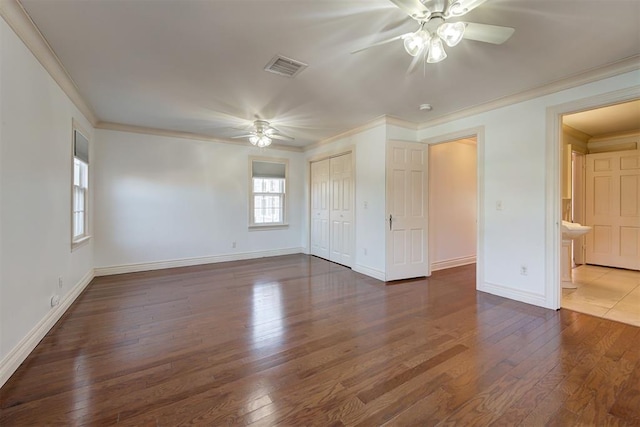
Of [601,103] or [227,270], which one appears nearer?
[601,103]

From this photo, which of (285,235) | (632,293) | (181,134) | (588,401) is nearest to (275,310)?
(588,401)

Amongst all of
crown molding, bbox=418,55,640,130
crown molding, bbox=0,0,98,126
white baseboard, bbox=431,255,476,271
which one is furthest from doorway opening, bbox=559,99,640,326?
crown molding, bbox=0,0,98,126

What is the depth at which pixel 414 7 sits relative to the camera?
1.63 m

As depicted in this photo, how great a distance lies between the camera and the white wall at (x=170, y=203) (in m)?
4.67

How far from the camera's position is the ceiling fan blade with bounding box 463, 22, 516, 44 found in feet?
5.82

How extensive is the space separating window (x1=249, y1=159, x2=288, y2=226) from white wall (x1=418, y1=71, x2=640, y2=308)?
3896 mm

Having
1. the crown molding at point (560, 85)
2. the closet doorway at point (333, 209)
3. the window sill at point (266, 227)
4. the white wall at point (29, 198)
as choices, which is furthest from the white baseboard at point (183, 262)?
the crown molding at point (560, 85)

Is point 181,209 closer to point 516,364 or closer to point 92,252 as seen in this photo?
point 92,252

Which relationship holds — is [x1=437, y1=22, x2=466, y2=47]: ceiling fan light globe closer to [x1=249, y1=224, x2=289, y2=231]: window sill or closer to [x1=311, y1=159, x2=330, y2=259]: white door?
[x1=311, y1=159, x2=330, y2=259]: white door

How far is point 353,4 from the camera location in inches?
74.5

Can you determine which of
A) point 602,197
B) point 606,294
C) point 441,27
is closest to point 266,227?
point 441,27

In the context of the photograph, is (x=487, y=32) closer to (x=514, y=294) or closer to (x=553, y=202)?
(x=553, y=202)

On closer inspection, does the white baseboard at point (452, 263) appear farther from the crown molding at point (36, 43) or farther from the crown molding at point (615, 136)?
the crown molding at point (36, 43)

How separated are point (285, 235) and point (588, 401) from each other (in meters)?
5.37
